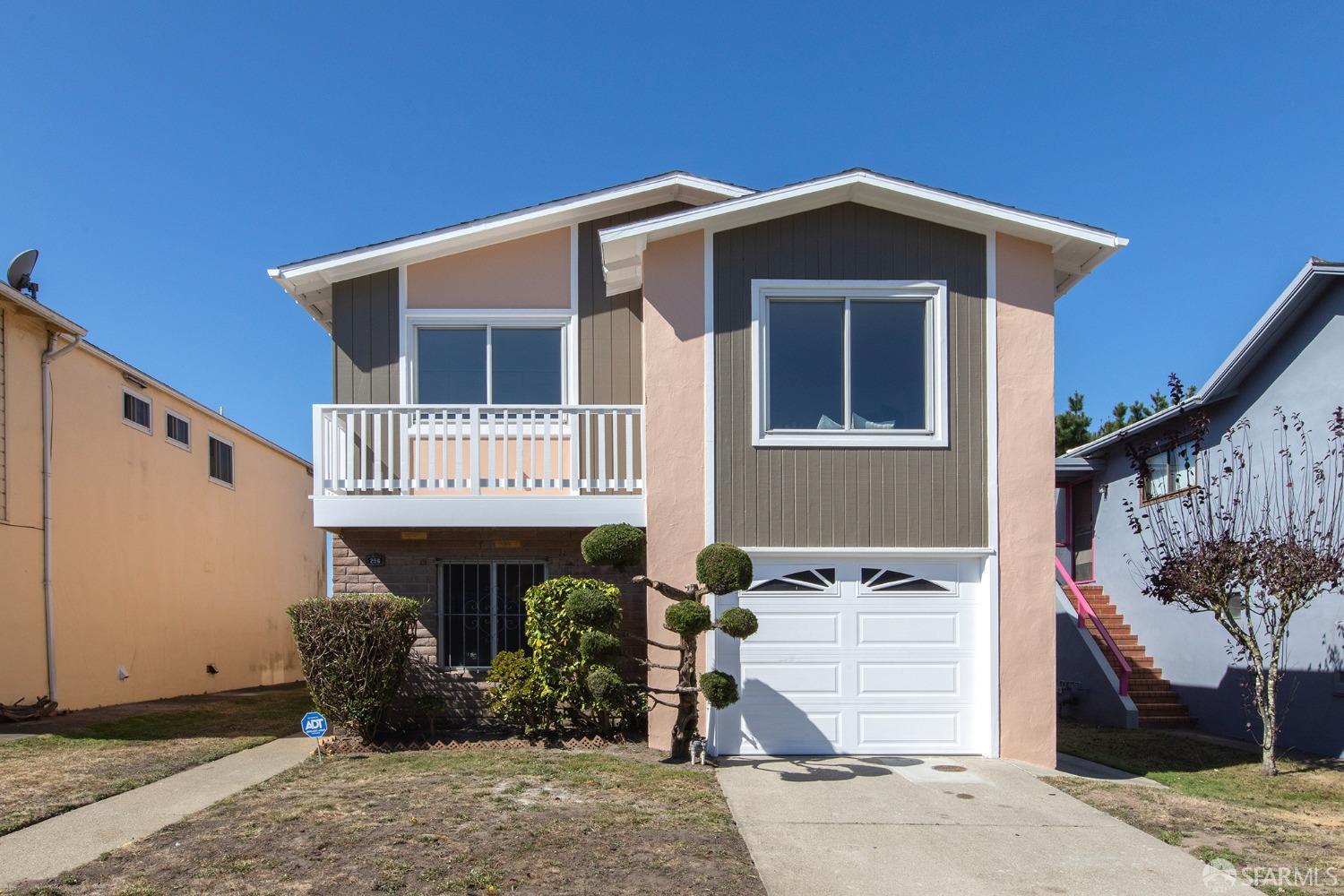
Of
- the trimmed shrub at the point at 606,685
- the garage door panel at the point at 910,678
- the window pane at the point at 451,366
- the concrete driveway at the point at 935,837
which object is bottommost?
the concrete driveway at the point at 935,837

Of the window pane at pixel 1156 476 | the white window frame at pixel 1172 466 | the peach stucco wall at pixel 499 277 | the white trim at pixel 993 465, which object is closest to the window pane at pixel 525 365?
the peach stucco wall at pixel 499 277

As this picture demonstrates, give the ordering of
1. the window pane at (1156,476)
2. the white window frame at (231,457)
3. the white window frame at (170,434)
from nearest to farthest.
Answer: the window pane at (1156,476), the white window frame at (170,434), the white window frame at (231,457)

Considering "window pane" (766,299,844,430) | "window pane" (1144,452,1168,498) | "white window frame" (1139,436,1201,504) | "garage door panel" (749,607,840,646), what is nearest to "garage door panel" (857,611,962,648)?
"garage door panel" (749,607,840,646)

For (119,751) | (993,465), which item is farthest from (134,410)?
(993,465)

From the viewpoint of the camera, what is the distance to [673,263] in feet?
35.5

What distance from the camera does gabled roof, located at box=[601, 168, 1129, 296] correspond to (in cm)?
1055

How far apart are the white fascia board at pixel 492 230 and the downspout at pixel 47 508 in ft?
14.5

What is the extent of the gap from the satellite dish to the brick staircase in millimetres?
16182

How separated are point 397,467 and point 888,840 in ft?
23.2

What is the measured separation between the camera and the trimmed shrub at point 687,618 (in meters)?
9.22

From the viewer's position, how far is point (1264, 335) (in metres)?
12.7

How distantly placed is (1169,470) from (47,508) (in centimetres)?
1613

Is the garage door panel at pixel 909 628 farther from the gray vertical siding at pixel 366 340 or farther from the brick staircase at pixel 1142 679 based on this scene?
the gray vertical siding at pixel 366 340

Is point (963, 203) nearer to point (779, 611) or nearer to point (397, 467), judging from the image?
point (779, 611)
